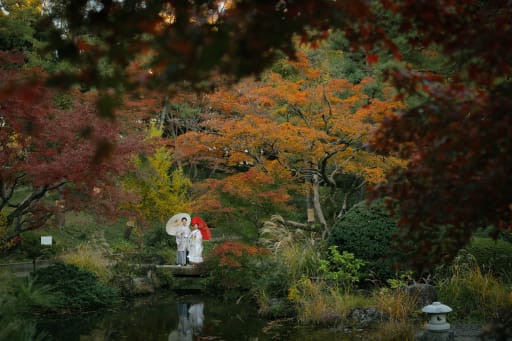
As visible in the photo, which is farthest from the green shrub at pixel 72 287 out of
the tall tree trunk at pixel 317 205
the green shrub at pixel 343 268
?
the tall tree trunk at pixel 317 205

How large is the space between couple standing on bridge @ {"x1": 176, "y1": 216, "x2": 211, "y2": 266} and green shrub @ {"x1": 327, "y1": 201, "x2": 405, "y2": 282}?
162 inches

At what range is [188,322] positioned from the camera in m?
8.88

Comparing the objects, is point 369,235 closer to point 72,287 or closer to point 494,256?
point 494,256

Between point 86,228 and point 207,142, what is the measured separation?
7.06m

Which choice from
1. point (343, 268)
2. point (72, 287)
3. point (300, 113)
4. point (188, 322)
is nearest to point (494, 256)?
point (343, 268)

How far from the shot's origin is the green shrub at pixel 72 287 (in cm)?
949

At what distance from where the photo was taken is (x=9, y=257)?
1370cm

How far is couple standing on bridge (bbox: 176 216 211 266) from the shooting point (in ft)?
41.0

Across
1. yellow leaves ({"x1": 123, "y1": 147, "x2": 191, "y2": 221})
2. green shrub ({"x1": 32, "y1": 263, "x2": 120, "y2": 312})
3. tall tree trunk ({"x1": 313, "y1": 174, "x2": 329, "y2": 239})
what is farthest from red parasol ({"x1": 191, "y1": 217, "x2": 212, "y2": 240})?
green shrub ({"x1": 32, "y1": 263, "x2": 120, "y2": 312})

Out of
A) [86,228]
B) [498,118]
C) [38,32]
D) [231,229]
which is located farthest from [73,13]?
[86,228]

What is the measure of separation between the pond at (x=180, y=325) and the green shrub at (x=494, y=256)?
7.95 feet

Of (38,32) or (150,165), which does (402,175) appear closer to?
(150,165)

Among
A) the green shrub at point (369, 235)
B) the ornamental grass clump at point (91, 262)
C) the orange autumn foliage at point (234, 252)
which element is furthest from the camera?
the ornamental grass clump at point (91, 262)

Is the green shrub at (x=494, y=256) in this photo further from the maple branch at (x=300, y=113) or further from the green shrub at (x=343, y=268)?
the maple branch at (x=300, y=113)
